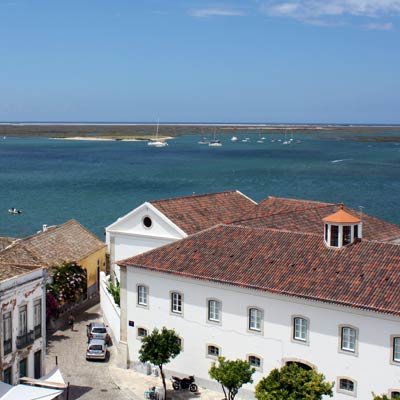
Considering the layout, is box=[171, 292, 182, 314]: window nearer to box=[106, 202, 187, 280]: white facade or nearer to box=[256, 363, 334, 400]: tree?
box=[106, 202, 187, 280]: white facade

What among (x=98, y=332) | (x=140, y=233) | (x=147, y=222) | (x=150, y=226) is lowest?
(x=98, y=332)

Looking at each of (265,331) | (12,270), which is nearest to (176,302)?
(265,331)

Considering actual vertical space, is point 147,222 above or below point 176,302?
above

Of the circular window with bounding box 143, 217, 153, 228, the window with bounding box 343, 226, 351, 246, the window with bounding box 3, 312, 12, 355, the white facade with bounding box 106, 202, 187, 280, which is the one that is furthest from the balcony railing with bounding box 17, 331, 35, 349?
the window with bounding box 343, 226, 351, 246

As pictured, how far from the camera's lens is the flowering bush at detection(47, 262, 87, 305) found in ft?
142

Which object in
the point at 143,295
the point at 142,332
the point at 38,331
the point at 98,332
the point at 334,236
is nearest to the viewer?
the point at 38,331

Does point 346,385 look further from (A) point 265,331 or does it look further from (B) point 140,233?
(B) point 140,233

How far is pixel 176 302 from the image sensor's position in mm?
34312

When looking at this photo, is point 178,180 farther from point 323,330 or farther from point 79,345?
point 323,330

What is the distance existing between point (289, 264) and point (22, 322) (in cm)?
1182

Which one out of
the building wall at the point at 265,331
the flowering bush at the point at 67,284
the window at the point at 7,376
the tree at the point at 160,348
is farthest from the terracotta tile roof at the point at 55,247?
the tree at the point at 160,348

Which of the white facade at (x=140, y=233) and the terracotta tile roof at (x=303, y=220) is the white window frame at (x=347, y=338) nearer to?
the terracotta tile roof at (x=303, y=220)

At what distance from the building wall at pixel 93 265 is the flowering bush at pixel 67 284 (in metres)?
2.46

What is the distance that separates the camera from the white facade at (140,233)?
42719 millimetres
